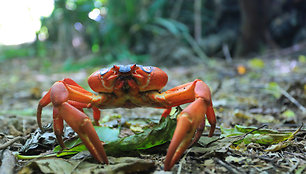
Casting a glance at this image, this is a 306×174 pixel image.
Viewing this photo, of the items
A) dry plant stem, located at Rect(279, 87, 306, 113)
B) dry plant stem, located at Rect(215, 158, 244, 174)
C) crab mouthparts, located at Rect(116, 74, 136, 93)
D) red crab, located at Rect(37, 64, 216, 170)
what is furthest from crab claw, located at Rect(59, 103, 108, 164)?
dry plant stem, located at Rect(279, 87, 306, 113)

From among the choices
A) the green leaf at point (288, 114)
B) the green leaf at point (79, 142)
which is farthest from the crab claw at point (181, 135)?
the green leaf at point (288, 114)

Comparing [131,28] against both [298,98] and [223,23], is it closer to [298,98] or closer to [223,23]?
[223,23]

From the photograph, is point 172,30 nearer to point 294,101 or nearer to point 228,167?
point 294,101

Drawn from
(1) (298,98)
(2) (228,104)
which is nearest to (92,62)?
(2) (228,104)

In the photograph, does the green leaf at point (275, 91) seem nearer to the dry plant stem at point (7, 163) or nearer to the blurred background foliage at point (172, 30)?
the dry plant stem at point (7, 163)

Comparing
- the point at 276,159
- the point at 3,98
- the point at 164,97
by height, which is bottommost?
the point at 3,98

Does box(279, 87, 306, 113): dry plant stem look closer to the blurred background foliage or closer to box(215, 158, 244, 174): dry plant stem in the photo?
box(215, 158, 244, 174): dry plant stem
